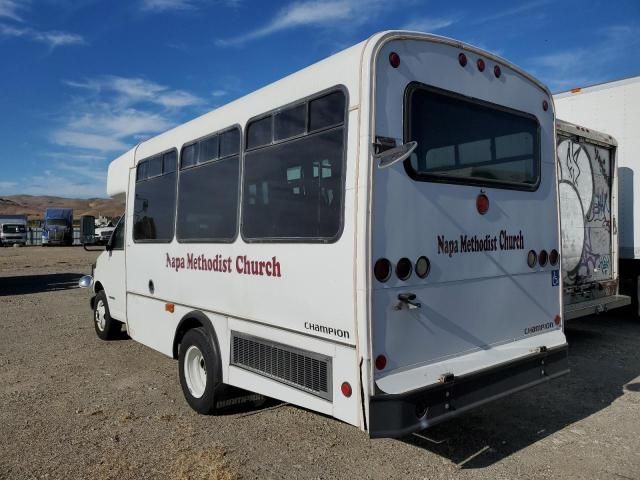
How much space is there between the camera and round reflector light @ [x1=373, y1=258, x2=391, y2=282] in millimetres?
3191

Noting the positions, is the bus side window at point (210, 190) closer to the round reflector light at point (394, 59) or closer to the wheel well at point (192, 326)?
the wheel well at point (192, 326)

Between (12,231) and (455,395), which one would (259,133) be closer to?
(455,395)

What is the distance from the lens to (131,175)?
20.9ft

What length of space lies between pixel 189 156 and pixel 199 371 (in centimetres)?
202

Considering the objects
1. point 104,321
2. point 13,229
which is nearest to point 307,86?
point 104,321

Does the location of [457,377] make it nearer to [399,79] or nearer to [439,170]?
[439,170]

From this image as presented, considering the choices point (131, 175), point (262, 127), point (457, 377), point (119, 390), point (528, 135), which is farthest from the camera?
point (131, 175)

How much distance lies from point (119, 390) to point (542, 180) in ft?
14.9

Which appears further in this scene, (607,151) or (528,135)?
(607,151)

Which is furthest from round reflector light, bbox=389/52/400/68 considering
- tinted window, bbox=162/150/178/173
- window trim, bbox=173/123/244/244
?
tinted window, bbox=162/150/178/173

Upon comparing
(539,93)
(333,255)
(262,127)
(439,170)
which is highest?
(539,93)

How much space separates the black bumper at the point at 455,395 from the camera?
3.11 meters

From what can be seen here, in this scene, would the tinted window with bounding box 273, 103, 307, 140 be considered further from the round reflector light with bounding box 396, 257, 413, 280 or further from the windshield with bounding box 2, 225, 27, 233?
the windshield with bounding box 2, 225, 27, 233

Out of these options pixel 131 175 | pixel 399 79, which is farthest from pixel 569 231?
pixel 131 175
